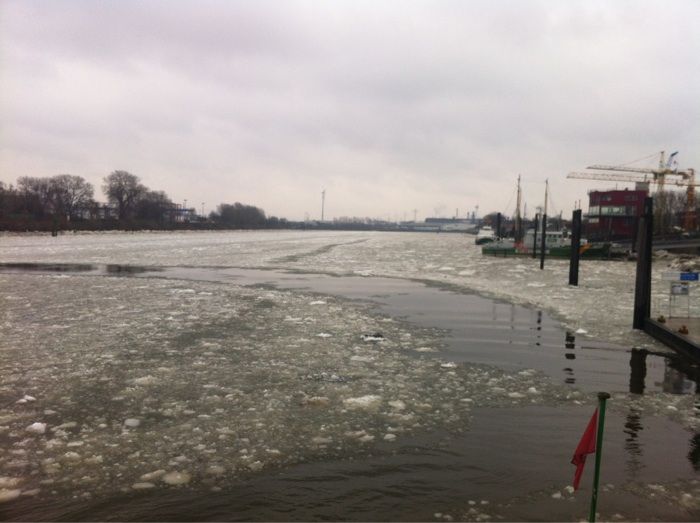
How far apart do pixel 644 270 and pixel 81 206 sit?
13615cm

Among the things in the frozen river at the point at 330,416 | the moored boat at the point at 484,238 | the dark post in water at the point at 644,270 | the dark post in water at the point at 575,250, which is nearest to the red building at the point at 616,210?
the moored boat at the point at 484,238

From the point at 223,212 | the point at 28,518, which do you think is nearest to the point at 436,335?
the point at 28,518

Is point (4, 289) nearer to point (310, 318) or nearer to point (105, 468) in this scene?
point (310, 318)

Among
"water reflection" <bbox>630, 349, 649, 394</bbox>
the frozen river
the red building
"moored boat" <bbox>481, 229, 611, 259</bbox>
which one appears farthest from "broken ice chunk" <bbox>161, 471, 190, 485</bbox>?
the red building

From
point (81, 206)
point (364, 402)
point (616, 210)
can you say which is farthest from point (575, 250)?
point (81, 206)

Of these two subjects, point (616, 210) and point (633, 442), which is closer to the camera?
point (633, 442)

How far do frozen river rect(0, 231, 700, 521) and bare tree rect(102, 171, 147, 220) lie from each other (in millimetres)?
138887

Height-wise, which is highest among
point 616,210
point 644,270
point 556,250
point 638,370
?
point 616,210

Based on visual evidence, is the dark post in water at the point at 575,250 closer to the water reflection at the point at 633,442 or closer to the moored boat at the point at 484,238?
the water reflection at the point at 633,442

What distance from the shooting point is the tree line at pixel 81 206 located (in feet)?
338

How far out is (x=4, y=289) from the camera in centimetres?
1847

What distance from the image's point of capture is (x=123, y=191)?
465 feet

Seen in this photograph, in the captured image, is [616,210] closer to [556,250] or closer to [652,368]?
[556,250]

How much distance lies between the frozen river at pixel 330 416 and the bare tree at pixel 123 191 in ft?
456
